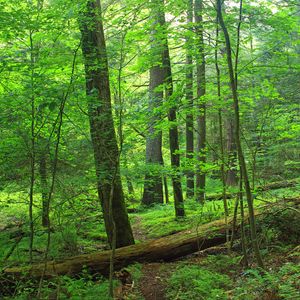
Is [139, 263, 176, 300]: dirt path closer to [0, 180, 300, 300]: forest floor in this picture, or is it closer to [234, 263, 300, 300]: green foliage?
[0, 180, 300, 300]: forest floor

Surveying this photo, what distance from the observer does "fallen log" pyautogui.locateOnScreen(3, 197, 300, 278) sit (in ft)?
17.4

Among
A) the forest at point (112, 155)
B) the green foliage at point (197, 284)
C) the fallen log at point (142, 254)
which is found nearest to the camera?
the green foliage at point (197, 284)

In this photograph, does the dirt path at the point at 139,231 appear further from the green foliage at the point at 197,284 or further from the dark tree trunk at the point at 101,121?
the green foliage at the point at 197,284

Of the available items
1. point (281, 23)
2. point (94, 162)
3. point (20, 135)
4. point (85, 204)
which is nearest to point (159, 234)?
point (85, 204)

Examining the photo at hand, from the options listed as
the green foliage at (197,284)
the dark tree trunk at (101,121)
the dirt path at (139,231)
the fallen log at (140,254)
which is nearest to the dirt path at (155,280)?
the green foliage at (197,284)

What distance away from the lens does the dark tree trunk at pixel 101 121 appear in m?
4.96

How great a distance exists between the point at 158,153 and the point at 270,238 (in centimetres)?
603

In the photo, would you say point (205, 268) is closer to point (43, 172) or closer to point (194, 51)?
point (43, 172)

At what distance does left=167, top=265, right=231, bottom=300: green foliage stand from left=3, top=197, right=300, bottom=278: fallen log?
3.10ft

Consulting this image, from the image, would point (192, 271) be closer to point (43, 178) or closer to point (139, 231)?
point (43, 178)

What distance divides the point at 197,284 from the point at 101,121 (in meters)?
3.07

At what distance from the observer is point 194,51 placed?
19.2ft

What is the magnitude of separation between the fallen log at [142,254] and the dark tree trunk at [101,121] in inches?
18.2

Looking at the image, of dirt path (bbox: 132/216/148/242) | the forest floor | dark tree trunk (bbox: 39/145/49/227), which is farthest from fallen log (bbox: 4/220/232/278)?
dirt path (bbox: 132/216/148/242)
